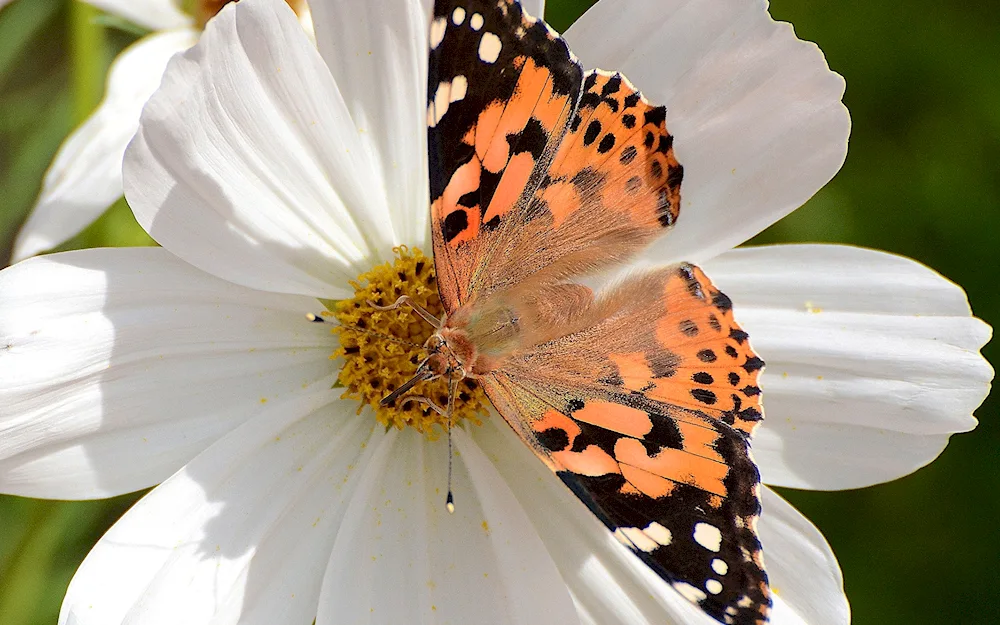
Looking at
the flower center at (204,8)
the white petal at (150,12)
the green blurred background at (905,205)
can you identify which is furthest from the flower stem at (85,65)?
the green blurred background at (905,205)

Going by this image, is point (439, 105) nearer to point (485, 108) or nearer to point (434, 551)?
point (485, 108)

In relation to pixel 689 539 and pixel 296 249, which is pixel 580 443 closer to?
pixel 689 539

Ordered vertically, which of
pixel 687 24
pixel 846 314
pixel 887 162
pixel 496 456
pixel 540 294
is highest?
pixel 887 162

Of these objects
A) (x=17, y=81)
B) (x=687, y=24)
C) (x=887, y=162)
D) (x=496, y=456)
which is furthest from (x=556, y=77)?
(x=17, y=81)

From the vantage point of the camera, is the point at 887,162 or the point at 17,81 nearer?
the point at 887,162

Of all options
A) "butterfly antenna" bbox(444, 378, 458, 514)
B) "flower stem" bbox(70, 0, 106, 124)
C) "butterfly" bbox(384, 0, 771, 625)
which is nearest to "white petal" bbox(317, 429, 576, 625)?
"butterfly antenna" bbox(444, 378, 458, 514)

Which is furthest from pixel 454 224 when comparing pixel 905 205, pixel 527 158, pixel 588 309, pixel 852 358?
pixel 905 205
